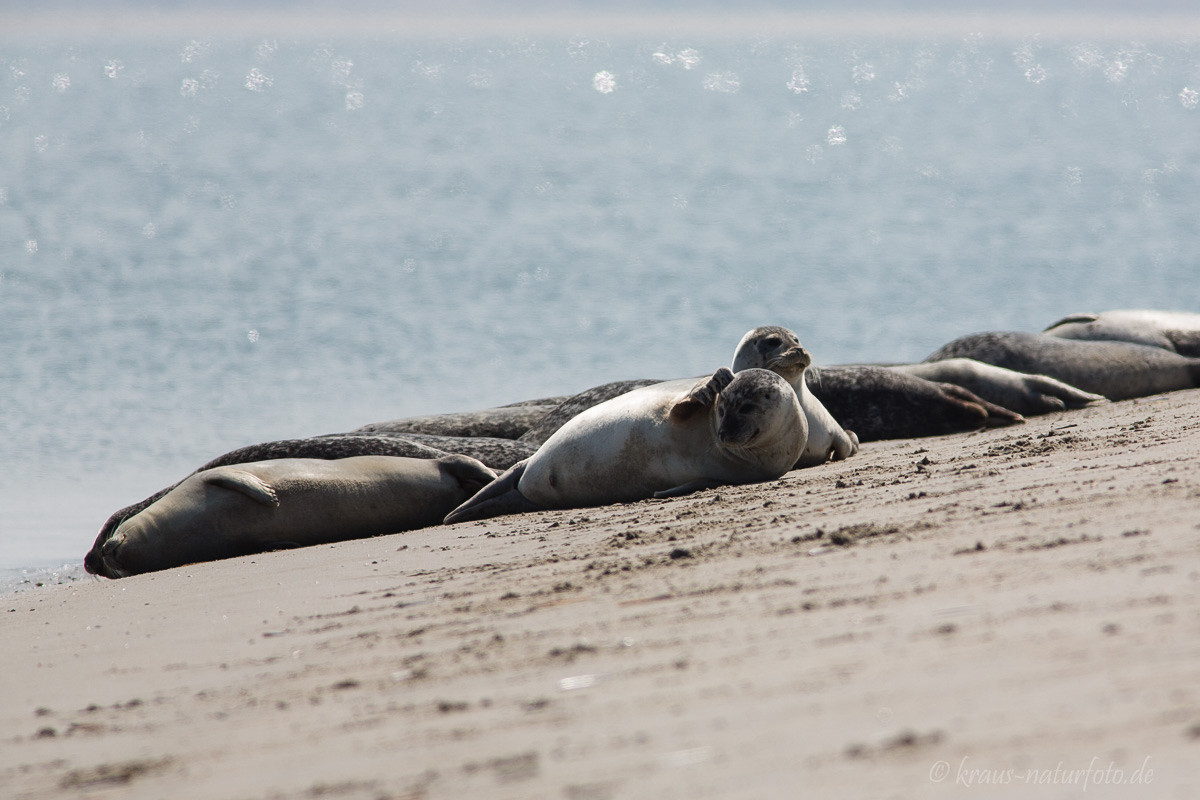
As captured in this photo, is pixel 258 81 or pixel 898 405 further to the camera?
pixel 258 81

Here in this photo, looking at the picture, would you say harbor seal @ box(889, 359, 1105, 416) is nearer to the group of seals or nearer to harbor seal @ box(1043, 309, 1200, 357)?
the group of seals

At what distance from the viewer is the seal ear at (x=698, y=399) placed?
559 centimetres

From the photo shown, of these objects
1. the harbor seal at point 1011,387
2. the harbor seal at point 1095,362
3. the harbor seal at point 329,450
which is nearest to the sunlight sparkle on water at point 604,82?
the harbor seal at point 1095,362

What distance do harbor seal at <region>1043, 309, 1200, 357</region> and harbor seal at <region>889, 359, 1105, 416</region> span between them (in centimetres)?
143

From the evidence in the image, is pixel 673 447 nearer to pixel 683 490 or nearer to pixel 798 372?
pixel 683 490

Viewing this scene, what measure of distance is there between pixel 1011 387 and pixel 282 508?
17.2 feet

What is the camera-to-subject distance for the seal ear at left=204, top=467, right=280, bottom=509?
5.87m

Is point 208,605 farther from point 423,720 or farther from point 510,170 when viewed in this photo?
point 510,170

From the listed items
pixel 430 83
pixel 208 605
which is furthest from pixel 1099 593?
pixel 430 83

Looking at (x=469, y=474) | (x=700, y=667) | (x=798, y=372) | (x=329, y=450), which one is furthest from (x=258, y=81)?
(x=700, y=667)

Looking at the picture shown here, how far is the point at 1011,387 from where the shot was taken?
8.71 metres

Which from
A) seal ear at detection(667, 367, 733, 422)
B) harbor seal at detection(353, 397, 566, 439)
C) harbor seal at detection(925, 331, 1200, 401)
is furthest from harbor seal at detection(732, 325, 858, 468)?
harbor seal at detection(925, 331, 1200, 401)

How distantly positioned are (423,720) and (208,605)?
2.04 metres

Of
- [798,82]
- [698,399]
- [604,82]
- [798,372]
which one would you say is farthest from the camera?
[798,82]
